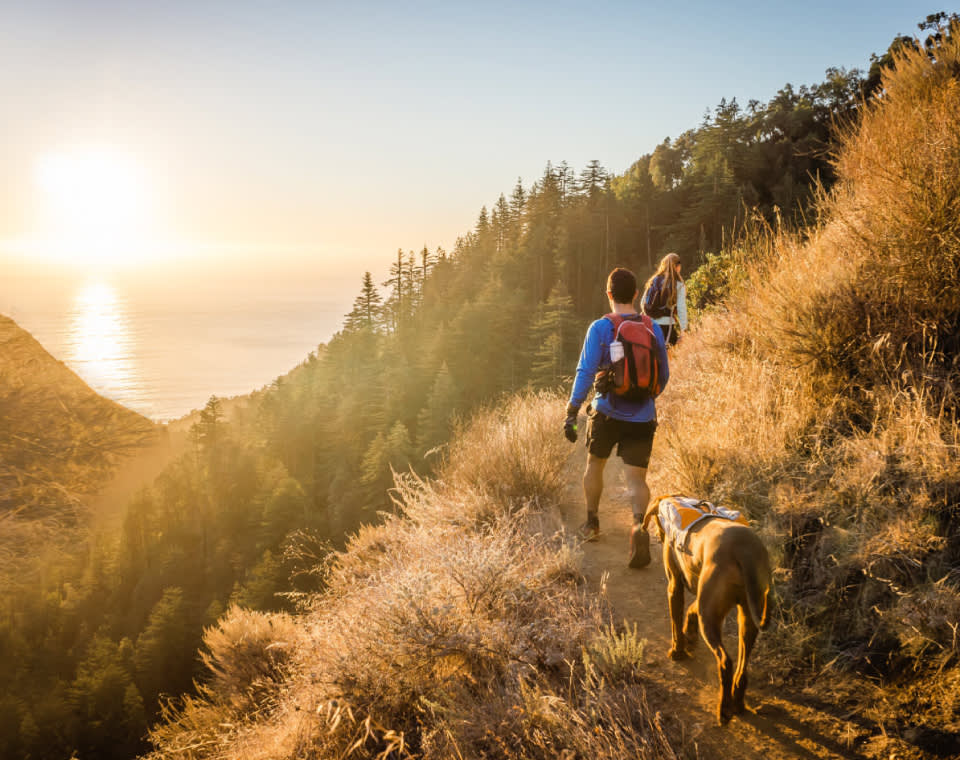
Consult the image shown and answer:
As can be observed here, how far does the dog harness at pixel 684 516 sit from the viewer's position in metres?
2.38

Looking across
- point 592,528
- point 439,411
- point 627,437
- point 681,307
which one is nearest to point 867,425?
point 627,437

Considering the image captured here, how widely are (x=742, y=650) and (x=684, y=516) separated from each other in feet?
1.95

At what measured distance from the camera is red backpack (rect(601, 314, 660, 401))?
338cm

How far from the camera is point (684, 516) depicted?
249 centimetres

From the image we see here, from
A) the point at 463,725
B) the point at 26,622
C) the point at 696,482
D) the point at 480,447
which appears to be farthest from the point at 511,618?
the point at 26,622

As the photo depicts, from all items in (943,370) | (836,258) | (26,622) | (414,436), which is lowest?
(26,622)

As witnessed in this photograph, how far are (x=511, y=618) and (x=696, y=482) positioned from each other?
2004mm

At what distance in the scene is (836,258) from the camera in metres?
3.95

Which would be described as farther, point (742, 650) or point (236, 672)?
point (236, 672)

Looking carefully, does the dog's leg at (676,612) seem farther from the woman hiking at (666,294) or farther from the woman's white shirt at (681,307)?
the woman hiking at (666,294)

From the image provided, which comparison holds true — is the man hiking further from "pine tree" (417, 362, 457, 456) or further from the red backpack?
"pine tree" (417, 362, 457, 456)

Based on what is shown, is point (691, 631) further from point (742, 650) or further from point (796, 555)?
point (796, 555)

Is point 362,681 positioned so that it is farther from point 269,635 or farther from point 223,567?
point 223,567

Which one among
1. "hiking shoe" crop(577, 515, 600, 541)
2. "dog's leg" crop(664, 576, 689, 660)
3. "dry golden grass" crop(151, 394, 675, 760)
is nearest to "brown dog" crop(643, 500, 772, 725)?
"dog's leg" crop(664, 576, 689, 660)
